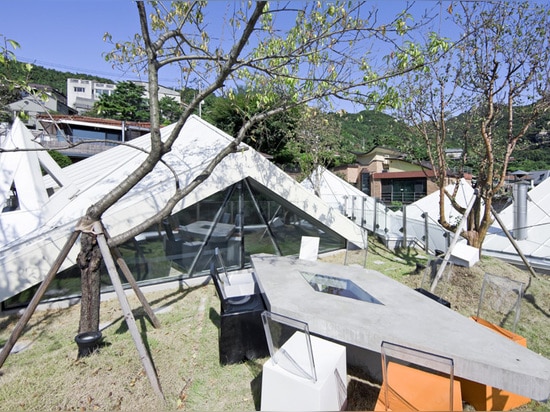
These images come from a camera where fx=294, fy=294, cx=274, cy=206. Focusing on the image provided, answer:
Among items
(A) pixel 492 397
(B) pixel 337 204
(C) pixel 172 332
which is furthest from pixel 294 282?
(B) pixel 337 204

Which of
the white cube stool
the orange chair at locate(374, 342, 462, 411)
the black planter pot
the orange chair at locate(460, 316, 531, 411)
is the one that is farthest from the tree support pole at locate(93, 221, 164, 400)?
the orange chair at locate(460, 316, 531, 411)

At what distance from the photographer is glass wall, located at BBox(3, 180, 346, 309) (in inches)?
239

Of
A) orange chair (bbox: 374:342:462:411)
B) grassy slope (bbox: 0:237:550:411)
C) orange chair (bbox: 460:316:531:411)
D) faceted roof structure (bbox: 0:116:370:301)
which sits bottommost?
grassy slope (bbox: 0:237:550:411)

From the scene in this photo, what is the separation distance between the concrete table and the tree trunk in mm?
2262

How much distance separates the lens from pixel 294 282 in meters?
4.64

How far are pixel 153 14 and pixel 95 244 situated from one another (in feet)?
11.1

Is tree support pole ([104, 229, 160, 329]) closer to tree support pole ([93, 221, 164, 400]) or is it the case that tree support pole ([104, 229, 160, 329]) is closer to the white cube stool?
tree support pole ([93, 221, 164, 400])

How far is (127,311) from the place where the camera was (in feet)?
11.3

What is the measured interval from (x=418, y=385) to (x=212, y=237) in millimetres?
5392

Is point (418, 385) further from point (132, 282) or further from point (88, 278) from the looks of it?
point (88, 278)

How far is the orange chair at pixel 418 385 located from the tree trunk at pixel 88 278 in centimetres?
354

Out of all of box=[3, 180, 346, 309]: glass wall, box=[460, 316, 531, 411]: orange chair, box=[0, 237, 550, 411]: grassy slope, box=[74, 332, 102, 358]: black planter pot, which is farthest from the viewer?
box=[3, 180, 346, 309]: glass wall

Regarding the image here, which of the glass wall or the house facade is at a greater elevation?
the house facade

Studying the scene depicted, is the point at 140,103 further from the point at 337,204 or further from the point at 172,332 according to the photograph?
the point at 172,332
